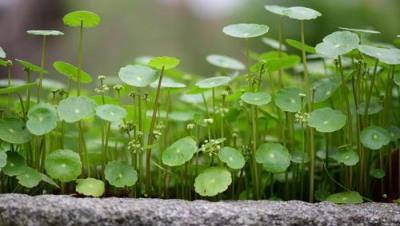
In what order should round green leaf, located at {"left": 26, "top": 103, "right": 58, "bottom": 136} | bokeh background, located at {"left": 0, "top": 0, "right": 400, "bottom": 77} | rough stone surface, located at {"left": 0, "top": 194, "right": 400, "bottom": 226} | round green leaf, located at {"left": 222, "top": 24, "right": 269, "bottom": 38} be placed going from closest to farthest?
1. rough stone surface, located at {"left": 0, "top": 194, "right": 400, "bottom": 226}
2. round green leaf, located at {"left": 26, "top": 103, "right": 58, "bottom": 136}
3. round green leaf, located at {"left": 222, "top": 24, "right": 269, "bottom": 38}
4. bokeh background, located at {"left": 0, "top": 0, "right": 400, "bottom": 77}

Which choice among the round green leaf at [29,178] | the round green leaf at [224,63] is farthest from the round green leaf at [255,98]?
the round green leaf at [29,178]

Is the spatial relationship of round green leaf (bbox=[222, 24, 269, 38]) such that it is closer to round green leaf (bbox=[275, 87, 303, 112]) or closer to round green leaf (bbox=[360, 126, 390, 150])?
round green leaf (bbox=[275, 87, 303, 112])

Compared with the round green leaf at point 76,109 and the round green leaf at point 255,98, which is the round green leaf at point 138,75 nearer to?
the round green leaf at point 76,109

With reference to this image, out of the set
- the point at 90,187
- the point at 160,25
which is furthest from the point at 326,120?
the point at 160,25

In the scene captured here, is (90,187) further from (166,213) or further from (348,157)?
(348,157)

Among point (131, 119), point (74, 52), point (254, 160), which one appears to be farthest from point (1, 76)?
point (254, 160)

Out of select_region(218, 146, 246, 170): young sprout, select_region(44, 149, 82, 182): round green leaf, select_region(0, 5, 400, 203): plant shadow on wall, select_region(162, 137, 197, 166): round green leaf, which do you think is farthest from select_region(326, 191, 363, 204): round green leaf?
select_region(44, 149, 82, 182): round green leaf

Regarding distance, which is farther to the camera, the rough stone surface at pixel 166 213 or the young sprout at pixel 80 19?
the young sprout at pixel 80 19
